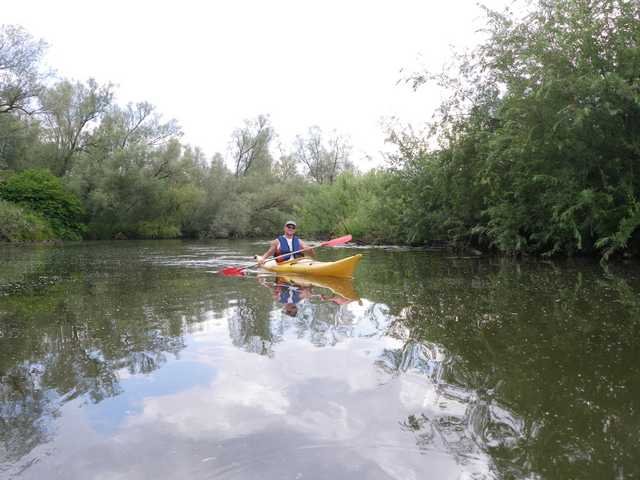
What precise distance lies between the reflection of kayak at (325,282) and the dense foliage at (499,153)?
521 centimetres

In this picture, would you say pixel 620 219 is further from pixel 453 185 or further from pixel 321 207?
pixel 321 207

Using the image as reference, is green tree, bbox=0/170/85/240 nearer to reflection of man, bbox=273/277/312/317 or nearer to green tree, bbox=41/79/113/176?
green tree, bbox=41/79/113/176

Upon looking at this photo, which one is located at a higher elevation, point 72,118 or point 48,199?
point 72,118

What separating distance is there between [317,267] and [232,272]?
1710mm

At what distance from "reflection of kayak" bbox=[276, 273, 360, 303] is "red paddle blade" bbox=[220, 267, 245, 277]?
735 mm

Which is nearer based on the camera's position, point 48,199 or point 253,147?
point 48,199

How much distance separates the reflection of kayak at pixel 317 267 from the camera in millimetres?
8820

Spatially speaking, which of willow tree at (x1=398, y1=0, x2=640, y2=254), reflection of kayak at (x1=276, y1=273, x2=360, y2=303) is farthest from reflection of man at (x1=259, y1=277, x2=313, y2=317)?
willow tree at (x1=398, y1=0, x2=640, y2=254)

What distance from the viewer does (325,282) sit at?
870 centimetres

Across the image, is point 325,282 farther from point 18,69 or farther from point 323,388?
point 18,69

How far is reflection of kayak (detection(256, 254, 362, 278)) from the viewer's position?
882 centimetres

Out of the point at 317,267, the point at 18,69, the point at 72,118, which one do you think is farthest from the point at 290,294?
the point at 72,118

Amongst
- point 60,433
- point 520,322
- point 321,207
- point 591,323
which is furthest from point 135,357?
point 321,207

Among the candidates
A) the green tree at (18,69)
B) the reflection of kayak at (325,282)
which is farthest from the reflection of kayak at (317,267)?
the green tree at (18,69)
